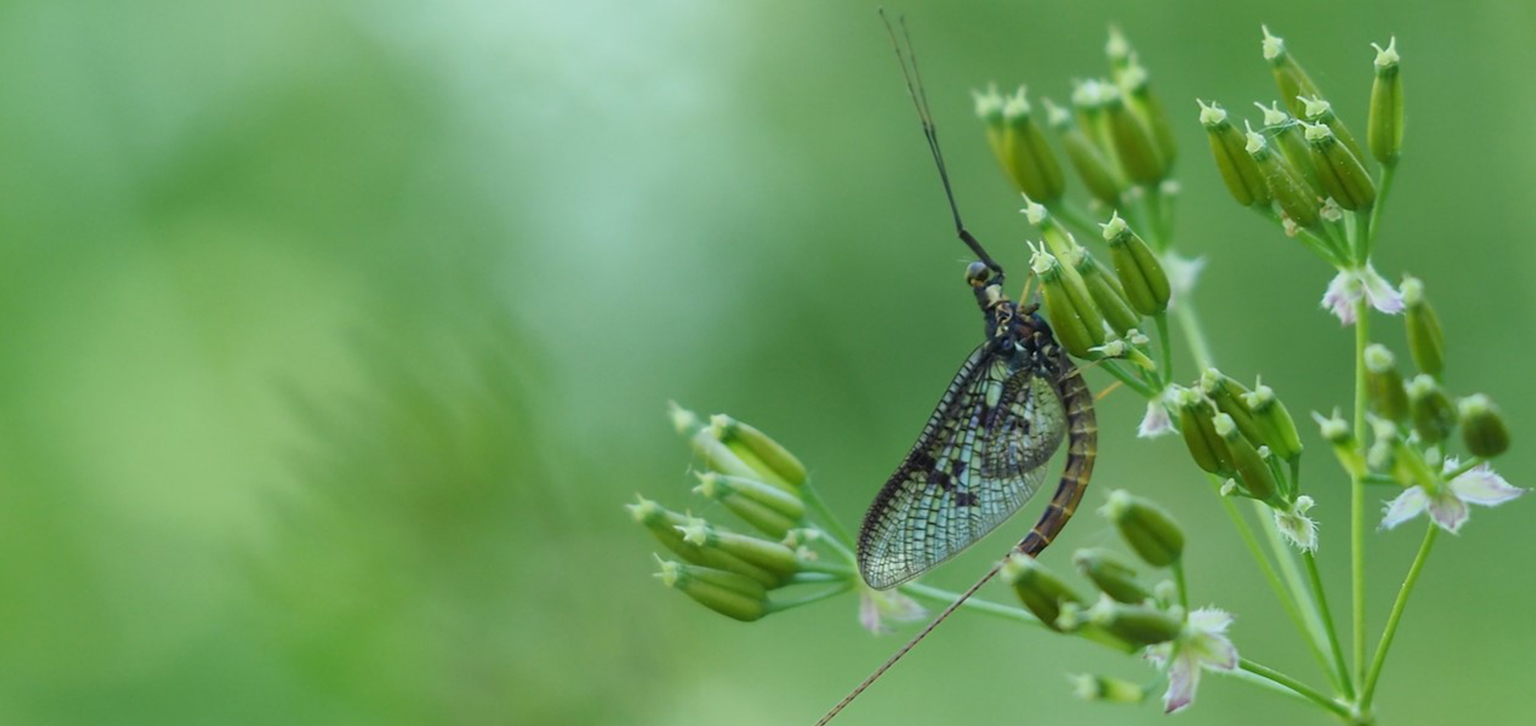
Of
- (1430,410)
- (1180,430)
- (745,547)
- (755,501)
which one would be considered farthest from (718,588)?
(1430,410)

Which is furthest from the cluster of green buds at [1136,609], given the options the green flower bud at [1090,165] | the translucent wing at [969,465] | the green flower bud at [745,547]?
the green flower bud at [1090,165]

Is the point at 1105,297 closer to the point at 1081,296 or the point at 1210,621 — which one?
the point at 1081,296

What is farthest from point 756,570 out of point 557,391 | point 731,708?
point 557,391

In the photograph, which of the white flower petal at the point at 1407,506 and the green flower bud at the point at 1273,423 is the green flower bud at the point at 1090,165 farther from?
the white flower petal at the point at 1407,506

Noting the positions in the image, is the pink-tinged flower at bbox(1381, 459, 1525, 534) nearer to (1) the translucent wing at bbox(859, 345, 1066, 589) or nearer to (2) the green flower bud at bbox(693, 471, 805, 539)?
(1) the translucent wing at bbox(859, 345, 1066, 589)

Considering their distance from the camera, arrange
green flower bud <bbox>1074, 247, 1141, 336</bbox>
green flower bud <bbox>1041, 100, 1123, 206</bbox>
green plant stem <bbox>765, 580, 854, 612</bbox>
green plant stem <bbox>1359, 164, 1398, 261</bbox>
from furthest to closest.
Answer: green flower bud <bbox>1041, 100, 1123, 206</bbox> → green plant stem <bbox>765, 580, 854, 612</bbox> → green flower bud <bbox>1074, 247, 1141, 336</bbox> → green plant stem <bbox>1359, 164, 1398, 261</bbox>

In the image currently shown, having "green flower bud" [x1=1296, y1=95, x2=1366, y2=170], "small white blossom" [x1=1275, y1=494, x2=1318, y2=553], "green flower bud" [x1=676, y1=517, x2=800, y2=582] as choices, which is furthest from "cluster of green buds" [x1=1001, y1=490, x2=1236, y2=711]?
"green flower bud" [x1=1296, y1=95, x2=1366, y2=170]

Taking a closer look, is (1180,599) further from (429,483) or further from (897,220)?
(897,220)
